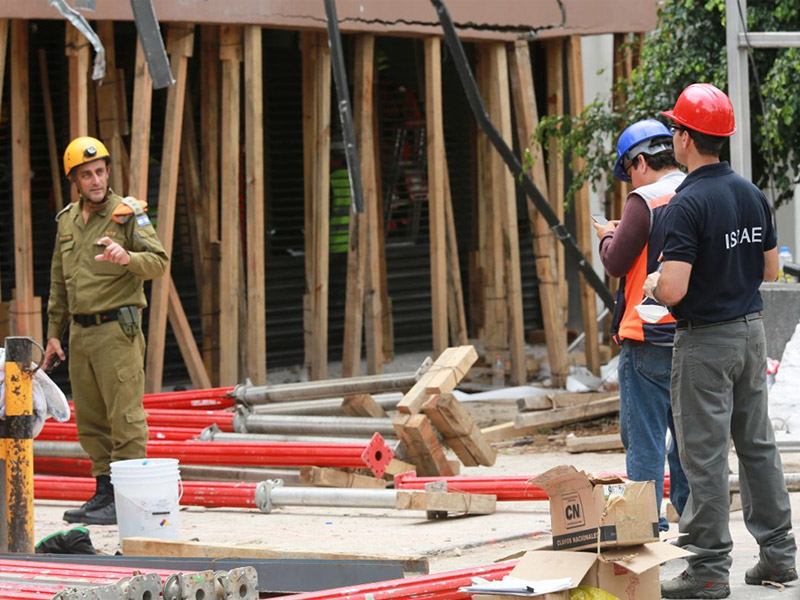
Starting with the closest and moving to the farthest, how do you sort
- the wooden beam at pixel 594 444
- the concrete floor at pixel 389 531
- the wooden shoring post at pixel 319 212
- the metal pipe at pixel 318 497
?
the concrete floor at pixel 389 531
the metal pipe at pixel 318 497
the wooden beam at pixel 594 444
the wooden shoring post at pixel 319 212

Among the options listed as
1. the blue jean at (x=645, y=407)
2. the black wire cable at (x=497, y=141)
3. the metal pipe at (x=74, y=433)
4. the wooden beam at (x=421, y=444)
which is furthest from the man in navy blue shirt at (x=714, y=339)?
the black wire cable at (x=497, y=141)

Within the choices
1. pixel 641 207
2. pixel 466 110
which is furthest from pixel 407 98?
pixel 641 207

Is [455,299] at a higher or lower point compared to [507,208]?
lower

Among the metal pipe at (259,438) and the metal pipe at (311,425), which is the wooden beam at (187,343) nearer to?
the metal pipe at (311,425)

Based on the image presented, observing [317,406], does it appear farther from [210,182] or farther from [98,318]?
[210,182]

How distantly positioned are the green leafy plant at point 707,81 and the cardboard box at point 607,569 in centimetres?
608

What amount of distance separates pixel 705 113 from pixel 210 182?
24.3 feet

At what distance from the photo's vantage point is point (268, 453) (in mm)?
8477

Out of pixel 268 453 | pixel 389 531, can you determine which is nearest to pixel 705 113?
pixel 389 531

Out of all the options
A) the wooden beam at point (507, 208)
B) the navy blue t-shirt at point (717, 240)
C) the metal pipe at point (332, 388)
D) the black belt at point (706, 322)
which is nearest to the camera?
the navy blue t-shirt at point (717, 240)

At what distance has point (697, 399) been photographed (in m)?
5.10

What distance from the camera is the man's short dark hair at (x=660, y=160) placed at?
227 inches

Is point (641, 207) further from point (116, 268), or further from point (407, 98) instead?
point (407, 98)

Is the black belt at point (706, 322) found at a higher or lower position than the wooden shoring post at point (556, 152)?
lower
